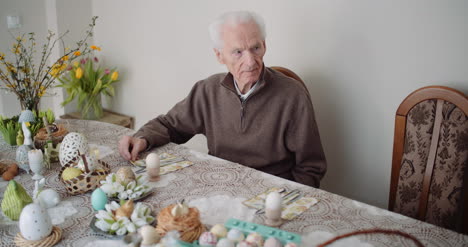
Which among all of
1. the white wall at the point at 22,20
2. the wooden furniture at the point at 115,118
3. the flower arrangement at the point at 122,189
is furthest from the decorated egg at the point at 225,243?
the white wall at the point at 22,20

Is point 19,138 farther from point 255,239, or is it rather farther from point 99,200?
point 255,239

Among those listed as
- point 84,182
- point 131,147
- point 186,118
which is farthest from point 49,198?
point 186,118

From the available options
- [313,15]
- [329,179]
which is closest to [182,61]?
[313,15]

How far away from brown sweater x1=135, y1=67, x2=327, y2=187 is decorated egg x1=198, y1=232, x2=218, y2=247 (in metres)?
0.86

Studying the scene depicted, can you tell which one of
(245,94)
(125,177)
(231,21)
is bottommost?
(125,177)

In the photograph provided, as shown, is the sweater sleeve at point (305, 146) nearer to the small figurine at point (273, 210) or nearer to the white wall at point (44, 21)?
the small figurine at point (273, 210)

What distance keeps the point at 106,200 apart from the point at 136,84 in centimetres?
219

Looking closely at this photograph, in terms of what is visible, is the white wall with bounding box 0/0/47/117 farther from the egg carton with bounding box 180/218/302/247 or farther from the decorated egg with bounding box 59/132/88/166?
the egg carton with bounding box 180/218/302/247

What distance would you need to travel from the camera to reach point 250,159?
184cm

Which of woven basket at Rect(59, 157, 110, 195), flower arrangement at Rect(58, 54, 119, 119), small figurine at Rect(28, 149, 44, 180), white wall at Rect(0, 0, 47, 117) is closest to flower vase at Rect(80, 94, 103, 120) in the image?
flower arrangement at Rect(58, 54, 119, 119)

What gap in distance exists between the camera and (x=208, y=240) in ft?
3.03

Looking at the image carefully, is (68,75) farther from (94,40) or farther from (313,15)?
(313,15)

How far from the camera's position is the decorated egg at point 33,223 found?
991mm

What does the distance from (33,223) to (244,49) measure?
110 cm
